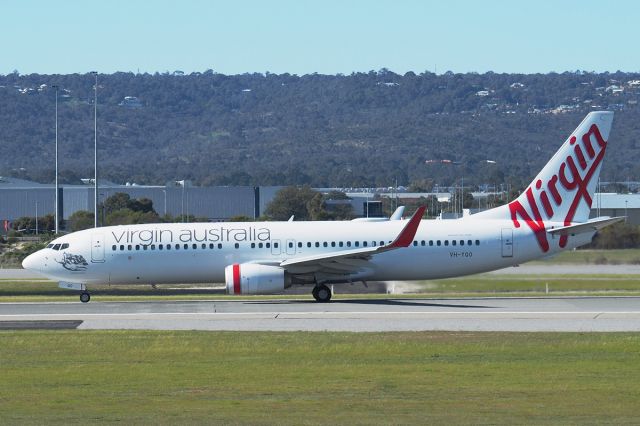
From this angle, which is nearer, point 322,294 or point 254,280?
point 254,280

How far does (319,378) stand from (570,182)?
20644 millimetres

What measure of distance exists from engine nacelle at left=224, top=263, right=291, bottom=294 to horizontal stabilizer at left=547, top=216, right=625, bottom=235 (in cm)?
929

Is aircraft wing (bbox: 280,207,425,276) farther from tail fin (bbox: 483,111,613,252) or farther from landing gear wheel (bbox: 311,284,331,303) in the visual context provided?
tail fin (bbox: 483,111,613,252)

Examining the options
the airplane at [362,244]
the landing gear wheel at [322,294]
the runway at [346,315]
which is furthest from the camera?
the airplane at [362,244]

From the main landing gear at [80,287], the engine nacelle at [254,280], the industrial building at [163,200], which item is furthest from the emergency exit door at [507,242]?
the industrial building at [163,200]

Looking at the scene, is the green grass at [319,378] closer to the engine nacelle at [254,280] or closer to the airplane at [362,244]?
the engine nacelle at [254,280]

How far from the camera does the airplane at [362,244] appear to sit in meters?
39.4

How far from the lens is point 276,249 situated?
3975 centimetres

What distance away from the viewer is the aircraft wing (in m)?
37.6

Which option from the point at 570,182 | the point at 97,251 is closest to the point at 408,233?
the point at 570,182

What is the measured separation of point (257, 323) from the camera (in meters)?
31.4

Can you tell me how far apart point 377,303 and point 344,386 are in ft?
57.2

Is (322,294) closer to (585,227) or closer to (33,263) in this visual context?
(585,227)

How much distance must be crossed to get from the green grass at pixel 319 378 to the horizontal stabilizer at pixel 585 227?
1120 centimetres
